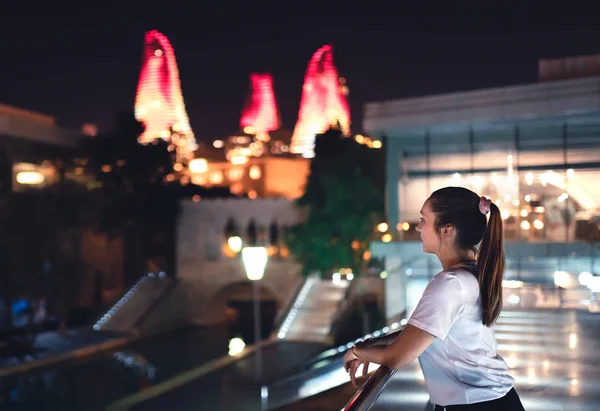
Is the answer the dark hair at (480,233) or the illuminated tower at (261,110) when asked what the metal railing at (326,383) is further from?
the illuminated tower at (261,110)

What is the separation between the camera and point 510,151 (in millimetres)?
17125

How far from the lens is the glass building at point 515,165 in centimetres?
1588

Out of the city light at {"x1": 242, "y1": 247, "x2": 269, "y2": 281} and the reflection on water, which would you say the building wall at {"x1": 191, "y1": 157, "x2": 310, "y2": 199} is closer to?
the reflection on water

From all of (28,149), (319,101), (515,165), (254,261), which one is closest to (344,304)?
(515,165)

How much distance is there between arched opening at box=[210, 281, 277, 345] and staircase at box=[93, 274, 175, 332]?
104 inches

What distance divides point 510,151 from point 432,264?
344 centimetres

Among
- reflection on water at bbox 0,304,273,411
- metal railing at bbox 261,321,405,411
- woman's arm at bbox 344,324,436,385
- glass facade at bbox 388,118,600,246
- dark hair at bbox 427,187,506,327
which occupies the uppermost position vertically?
glass facade at bbox 388,118,600,246

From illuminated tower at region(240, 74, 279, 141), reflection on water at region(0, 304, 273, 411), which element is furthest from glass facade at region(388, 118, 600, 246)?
illuminated tower at region(240, 74, 279, 141)

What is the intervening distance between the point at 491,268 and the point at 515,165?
15651 mm

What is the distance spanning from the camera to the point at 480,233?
2029 mm

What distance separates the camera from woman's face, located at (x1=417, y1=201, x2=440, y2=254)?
6.57ft

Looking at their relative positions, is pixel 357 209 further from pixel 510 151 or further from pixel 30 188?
pixel 30 188

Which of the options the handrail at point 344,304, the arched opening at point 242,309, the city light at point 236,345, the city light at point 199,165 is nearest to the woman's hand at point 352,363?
the handrail at point 344,304

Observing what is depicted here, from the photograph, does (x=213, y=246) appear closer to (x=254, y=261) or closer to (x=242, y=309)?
(x=242, y=309)
